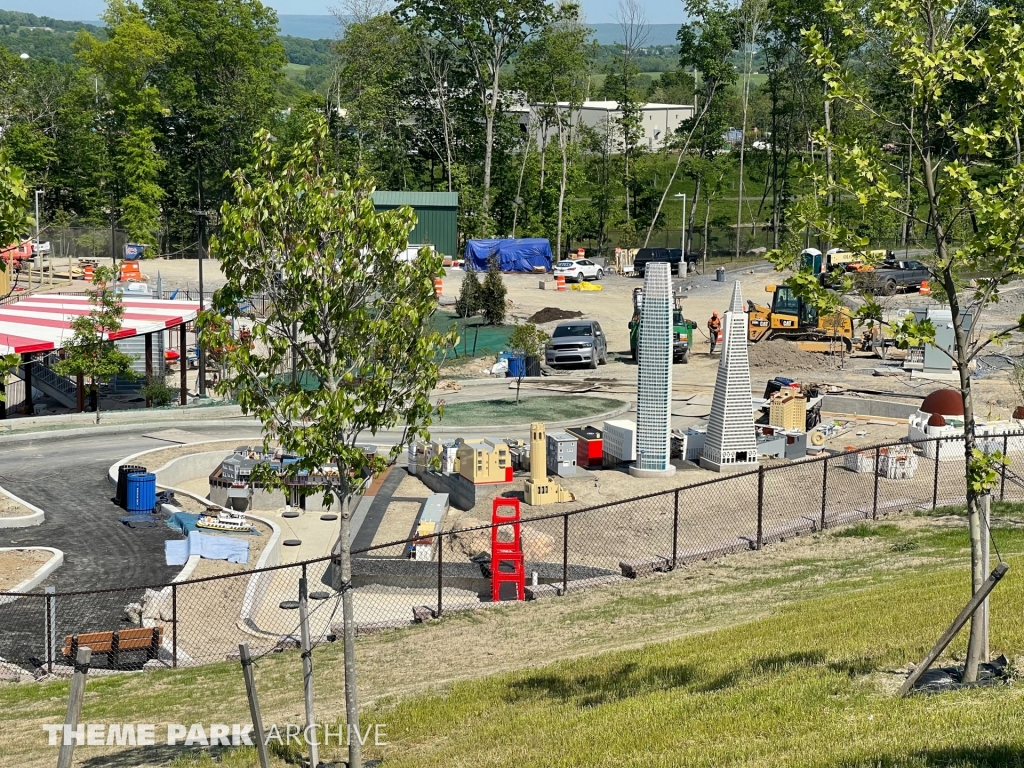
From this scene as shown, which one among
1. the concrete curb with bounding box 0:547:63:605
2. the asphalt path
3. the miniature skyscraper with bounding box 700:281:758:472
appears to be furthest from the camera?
the miniature skyscraper with bounding box 700:281:758:472

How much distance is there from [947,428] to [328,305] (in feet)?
70.4

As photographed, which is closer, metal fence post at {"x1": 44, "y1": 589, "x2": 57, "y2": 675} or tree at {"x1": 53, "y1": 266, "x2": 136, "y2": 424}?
metal fence post at {"x1": 44, "y1": 589, "x2": 57, "y2": 675}

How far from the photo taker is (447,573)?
21000 millimetres

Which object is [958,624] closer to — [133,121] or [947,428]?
[947,428]

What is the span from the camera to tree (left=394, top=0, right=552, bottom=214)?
8481cm

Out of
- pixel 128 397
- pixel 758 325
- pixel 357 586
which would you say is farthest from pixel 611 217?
pixel 357 586

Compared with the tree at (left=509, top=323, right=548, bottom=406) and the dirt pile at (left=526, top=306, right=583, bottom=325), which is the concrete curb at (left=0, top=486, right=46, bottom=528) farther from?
the dirt pile at (left=526, top=306, right=583, bottom=325)

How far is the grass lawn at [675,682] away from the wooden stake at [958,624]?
0.26m

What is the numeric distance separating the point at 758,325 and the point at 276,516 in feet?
90.1

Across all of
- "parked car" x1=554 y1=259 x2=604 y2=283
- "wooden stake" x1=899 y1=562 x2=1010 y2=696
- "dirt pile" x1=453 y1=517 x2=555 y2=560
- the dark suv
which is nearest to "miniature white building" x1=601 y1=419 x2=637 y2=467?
"dirt pile" x1=453 y1=517 x2=555 y2=560

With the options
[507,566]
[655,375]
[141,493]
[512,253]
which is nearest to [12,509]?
[141,493]

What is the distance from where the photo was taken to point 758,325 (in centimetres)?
4938

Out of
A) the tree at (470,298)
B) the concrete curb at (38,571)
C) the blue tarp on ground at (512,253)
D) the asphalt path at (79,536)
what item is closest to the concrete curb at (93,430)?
the asphalt path at (79,536)

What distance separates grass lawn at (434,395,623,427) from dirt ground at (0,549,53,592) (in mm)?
13894
